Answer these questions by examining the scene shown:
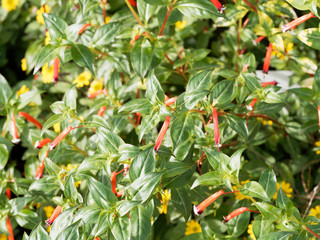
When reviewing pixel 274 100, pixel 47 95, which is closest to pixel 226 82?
pixel 274 100

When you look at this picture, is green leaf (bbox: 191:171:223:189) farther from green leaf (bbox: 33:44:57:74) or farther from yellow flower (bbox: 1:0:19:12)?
yellow flower (bbox: 1:0:19:12)

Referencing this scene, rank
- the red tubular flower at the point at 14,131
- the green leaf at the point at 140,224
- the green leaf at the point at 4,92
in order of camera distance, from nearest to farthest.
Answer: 1. the green leaf at the point at 140,224
2. the red tubular flower at the point at 14,131
3. the green leaf at the point at 4,92

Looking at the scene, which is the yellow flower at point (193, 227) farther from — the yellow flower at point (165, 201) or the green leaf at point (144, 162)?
the green leaf at point (144, 162)

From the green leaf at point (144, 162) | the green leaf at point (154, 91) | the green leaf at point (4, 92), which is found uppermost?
the green leaf at point (4, 92)

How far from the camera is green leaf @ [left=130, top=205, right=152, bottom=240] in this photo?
1.14 m

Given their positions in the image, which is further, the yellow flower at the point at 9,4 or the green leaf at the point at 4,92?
the yellow flower at the point at 9,4

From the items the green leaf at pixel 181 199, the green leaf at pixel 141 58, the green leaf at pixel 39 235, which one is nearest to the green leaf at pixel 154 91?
the green leaf at pixel 141 58

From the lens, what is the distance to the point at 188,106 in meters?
1.23

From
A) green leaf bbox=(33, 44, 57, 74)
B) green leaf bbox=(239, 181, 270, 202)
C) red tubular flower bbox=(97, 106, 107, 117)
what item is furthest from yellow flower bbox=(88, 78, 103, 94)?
green leaf bbox=(239, 181, 270, 202)

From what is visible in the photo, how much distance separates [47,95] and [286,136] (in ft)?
4.52

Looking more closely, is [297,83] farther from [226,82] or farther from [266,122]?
[226,82]

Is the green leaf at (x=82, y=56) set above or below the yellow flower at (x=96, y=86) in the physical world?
above

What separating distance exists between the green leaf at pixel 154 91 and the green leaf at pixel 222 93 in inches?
7.6

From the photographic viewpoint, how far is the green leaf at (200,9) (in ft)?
4.53
